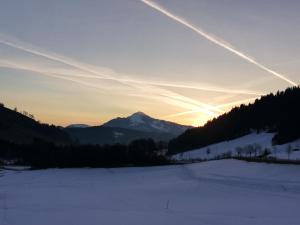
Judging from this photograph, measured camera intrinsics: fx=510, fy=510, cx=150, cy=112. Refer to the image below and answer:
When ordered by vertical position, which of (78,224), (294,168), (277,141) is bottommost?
(78,224)

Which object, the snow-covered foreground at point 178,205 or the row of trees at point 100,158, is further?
the row of trees at point 100,158

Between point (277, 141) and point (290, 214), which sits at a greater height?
point (277, 141)

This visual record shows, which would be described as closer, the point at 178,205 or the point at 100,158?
the point at 178,205

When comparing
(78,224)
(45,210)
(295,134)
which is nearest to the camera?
(78,224)

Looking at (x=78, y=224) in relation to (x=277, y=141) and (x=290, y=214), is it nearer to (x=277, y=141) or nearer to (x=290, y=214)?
(x=290, y=214)

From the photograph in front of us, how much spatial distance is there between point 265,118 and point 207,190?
498 ft

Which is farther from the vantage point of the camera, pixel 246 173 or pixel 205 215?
pixel 246 173

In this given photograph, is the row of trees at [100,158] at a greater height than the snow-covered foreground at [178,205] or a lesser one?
greater

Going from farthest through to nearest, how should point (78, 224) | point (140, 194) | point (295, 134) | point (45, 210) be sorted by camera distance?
1. point (295, 134)
2. point (140, 194)
3. point (45, 210)
4. point (78, 224)

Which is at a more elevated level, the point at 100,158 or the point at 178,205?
the point at 100,158

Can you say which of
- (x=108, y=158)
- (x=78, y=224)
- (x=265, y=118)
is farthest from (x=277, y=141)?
(x=78, y=224)

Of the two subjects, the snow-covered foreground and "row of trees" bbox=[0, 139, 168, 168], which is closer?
the snow-covered foreground

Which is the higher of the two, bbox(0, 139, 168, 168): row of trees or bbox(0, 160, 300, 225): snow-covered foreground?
bbox(0, 139, 168, 168): row of trees

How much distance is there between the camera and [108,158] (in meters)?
133
